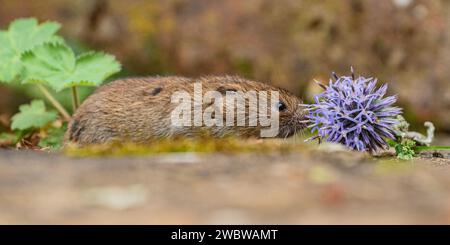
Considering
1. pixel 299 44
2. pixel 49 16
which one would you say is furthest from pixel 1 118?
pixel 299 44

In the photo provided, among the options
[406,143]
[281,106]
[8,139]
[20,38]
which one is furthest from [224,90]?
[8,139]

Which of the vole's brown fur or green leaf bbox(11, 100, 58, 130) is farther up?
green leaf bbox(11, 100, 58, 130)

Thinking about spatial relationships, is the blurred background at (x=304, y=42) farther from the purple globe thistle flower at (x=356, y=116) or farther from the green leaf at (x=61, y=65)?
the purple globe thistle flower at (x=356, y=116)

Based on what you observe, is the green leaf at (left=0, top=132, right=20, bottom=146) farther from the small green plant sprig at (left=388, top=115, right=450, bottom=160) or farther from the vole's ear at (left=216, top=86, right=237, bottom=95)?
the small green plant sprig at (left=388, top=115, right=450, bottom=160)

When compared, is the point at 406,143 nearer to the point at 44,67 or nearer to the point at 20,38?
the point at 44,67

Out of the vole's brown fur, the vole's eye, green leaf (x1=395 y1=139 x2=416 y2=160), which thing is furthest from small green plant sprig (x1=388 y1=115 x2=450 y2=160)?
the vole's eye

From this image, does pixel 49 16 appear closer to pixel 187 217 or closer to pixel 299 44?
pixel 299 44
